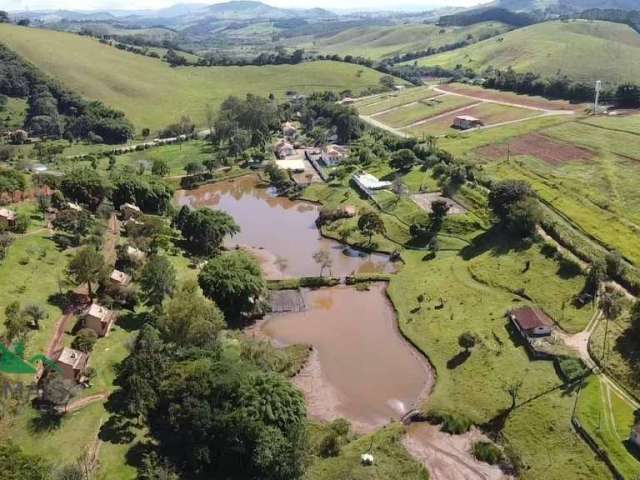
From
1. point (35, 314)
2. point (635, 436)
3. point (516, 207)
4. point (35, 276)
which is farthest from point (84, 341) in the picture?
point (516, 207)

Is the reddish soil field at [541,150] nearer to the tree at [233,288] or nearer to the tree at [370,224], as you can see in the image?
the tree at [370,224]

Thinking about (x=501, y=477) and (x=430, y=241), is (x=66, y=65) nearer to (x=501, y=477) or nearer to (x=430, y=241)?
(x=430, y=241)

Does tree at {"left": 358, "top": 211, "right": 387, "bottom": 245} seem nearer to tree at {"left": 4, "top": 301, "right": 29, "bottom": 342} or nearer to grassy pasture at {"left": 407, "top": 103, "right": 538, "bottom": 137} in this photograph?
tree at {"left": 4, "top": 301, "right": 29, "bottom": 342}

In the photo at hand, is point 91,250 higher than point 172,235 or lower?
higher

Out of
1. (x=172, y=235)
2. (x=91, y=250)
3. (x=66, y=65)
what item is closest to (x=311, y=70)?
→ (x=66, y=65)

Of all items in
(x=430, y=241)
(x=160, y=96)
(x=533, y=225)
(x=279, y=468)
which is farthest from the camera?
(x=160, y=96)

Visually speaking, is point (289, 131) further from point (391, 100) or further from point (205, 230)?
point (205, 230)

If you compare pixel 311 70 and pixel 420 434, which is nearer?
pixel 420 434
